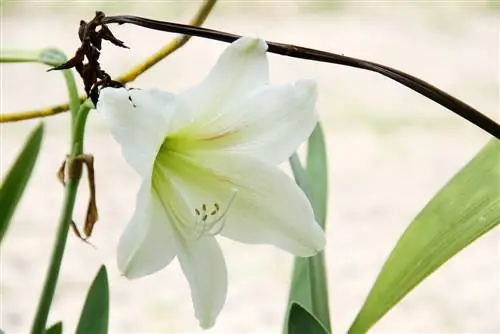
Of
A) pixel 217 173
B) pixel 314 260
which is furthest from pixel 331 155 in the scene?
pixel 217 173

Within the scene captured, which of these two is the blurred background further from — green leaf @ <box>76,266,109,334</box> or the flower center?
the flower center

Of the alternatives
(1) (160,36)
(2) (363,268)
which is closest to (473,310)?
(2) (363,268)

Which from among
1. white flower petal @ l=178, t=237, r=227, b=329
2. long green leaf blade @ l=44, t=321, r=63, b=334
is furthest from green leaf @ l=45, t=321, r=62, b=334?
white flower petal @ l=178, t=237, r=227, b=329

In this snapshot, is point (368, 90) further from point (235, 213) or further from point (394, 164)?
point (235, 213)

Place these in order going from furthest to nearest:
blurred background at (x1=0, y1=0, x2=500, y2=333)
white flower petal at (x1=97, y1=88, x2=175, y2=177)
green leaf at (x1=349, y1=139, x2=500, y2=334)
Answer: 1. blurred background at (x1=0, y1=0, x2=500, y2=333)
2. green leaf at (x1=349, y1=139, x2=500, y2=334)
3. white flower petal at (x1=97, y1=88, x2=175, y2=177)

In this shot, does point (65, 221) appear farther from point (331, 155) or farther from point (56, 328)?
point (331, 155)

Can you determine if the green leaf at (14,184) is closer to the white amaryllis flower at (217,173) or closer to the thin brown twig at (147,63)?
the thin brown twig at (147,63)
